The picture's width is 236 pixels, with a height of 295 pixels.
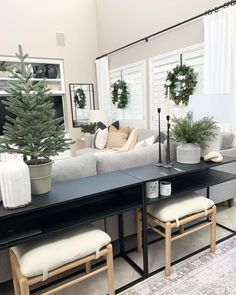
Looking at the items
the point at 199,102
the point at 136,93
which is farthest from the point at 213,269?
the point at 136,93

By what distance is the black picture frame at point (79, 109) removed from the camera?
5559 mm

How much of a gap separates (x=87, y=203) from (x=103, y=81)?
13.6 feet

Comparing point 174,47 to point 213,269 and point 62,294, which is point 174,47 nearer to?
point 213,269

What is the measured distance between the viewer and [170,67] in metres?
3.94

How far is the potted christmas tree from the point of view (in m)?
1.37

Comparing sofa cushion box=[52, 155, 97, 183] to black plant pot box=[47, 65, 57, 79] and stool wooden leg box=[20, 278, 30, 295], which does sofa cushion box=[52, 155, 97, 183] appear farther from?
black plant pot box=[47, 65, 57, 79]

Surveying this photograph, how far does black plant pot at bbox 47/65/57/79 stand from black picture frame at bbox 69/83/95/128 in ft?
1.32

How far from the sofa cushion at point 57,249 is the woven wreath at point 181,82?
2660 mm

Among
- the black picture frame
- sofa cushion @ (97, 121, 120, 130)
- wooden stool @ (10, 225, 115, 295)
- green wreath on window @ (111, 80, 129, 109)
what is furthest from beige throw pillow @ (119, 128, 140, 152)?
wooden stool @ (10, 225, 115, 295)

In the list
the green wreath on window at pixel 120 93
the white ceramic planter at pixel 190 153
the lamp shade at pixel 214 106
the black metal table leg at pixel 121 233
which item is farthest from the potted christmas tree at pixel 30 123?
the green wreath on window at pixel 120 93

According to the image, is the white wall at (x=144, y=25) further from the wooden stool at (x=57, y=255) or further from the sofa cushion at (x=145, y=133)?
the wooden stool at (x=57, y=255)

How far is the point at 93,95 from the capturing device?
582 centimetres

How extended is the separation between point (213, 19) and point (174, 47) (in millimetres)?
800

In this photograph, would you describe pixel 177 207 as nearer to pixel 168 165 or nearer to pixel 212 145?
pixel 168 165
